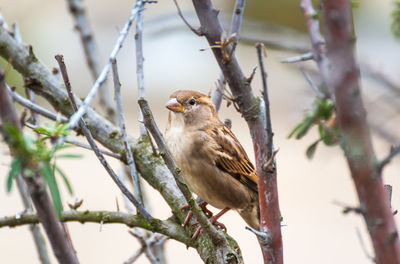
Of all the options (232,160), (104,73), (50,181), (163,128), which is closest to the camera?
(50,181)

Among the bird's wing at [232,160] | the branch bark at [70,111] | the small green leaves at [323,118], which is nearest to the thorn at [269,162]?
the small green leaves at [323,118]

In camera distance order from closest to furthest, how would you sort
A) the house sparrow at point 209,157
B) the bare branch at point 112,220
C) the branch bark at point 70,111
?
the bare branch at point 112,220
the branch bark at point 70,111
the house sparrow at point 209,157

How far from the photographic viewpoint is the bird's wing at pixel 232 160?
391 centimetres

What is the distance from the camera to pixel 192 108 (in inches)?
160

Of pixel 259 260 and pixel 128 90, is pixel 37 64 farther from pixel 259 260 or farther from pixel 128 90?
pixel 128 90

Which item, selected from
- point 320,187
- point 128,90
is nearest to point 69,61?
point 128,90

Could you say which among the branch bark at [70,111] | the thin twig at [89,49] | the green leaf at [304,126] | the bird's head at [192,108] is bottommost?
the green leaf at [304,126]

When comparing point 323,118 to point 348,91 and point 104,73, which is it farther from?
point 348,91

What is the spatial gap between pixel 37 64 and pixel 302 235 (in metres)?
5.55

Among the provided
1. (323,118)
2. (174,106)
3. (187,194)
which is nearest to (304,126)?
(323,118)

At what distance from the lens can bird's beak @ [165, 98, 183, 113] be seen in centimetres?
397

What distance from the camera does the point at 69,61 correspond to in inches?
513

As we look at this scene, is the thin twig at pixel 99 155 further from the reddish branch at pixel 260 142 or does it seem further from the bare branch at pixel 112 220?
the reddish branch at pixel 260 142

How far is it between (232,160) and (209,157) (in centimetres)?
20
